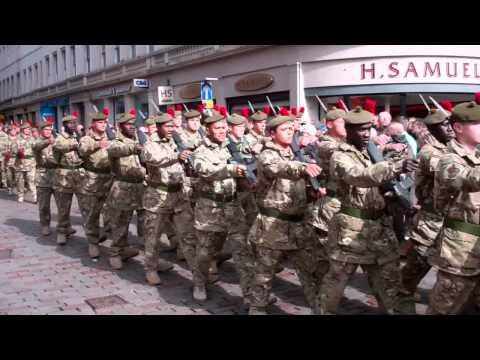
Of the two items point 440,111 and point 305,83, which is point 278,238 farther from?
point 305,83

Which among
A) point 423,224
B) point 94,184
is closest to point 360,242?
point 423,224

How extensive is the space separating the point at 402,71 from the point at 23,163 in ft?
35.9

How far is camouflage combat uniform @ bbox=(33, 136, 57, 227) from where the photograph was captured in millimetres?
8945

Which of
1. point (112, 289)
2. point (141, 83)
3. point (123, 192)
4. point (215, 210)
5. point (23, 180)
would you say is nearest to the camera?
point (215, 210)

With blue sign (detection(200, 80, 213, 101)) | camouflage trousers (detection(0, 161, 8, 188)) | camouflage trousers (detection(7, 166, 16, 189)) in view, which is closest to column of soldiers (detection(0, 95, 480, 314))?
blue sign (detection(200, 80, 213, 101))

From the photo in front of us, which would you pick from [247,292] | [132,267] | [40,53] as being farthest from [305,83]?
[40,53]

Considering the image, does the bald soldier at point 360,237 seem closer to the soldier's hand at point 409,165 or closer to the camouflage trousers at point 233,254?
the soldier's hand at point 409,165

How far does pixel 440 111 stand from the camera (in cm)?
489

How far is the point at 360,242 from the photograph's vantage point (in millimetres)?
3959

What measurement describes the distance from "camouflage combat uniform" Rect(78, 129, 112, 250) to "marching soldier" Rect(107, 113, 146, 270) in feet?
2.21

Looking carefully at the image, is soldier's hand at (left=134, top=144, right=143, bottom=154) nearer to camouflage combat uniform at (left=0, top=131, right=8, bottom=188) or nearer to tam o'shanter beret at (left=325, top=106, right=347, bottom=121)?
tam o'shanter beret at (left=325, top=106, right=347, bottom=121)

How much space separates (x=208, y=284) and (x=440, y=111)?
325 centimetres

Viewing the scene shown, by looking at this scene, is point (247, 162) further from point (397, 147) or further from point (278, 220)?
point (397, 147)

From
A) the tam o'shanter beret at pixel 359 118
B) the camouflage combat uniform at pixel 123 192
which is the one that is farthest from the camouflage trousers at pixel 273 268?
the camouflage combat uniform at pixel 123 192
